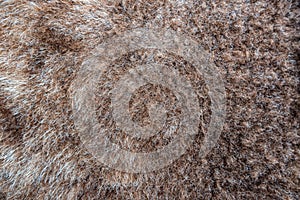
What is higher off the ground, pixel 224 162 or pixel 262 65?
pixel 262 65

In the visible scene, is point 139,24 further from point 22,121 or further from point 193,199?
point 193,199

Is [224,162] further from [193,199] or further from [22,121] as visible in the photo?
[22,121]

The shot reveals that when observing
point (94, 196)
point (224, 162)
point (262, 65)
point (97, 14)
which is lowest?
point (94, 196)

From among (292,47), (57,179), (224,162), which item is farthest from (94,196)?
(292,47)

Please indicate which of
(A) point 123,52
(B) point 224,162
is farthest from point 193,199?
(A) point 123,52

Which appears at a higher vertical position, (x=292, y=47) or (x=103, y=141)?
(x=292, y=47)
